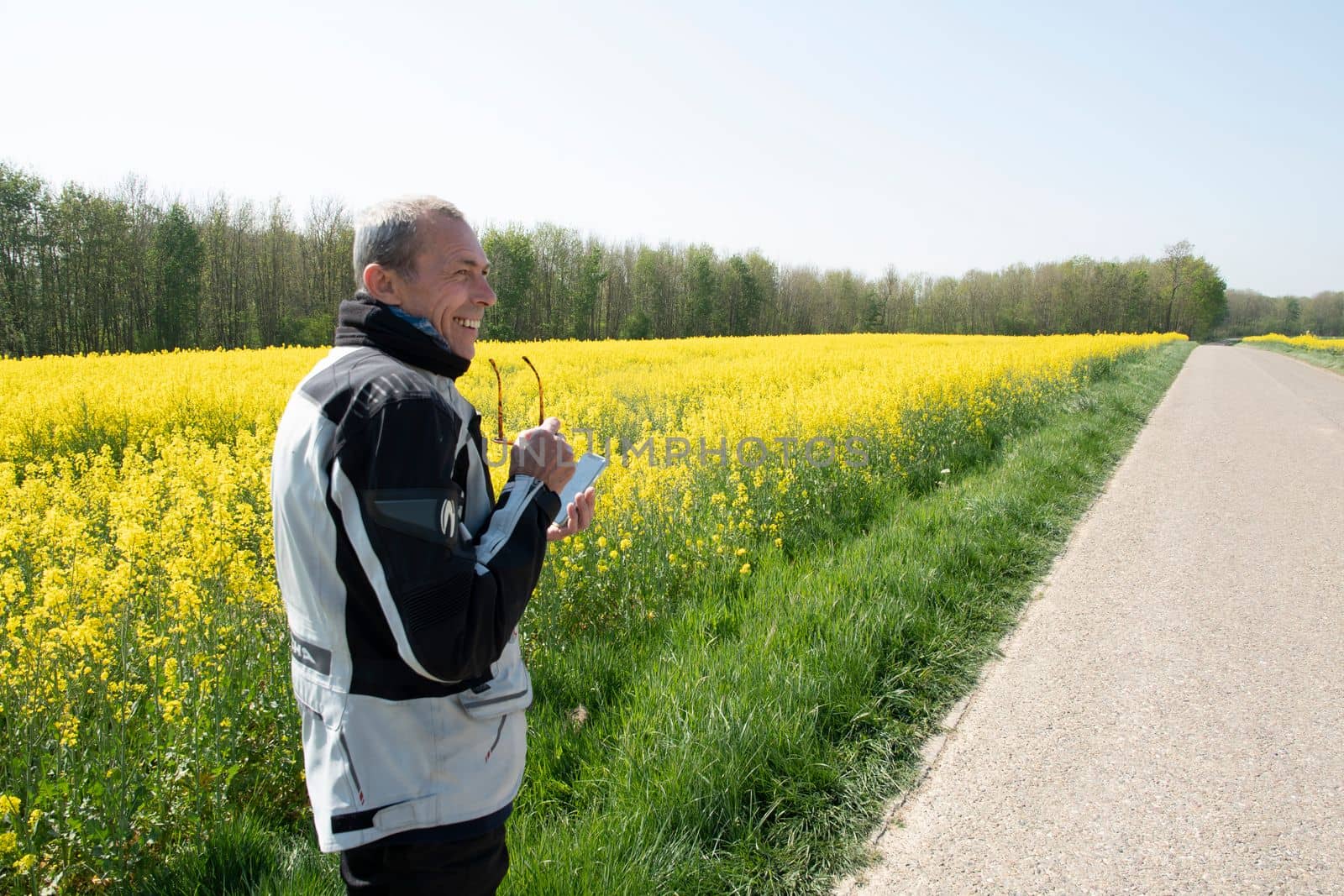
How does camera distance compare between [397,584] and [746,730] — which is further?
[746,730]

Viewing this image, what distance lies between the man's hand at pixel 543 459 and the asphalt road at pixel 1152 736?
1.85 meters

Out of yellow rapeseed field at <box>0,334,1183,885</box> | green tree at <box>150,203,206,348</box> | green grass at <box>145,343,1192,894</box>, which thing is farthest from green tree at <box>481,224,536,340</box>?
green grass at <box>145,343,1192,894</box>

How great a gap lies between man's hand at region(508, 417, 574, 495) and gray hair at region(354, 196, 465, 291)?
1.39 ft

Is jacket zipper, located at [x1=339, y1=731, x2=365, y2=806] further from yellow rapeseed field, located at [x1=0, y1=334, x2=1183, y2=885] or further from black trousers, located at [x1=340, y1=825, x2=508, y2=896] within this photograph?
yellow rapeseed field, located at [x1=0, y1=334, x2=1183, y2=885]

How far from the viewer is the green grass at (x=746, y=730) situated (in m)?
2.48

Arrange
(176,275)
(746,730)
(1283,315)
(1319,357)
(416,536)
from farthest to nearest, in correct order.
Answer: (1283,315), (1319,357), (176,275), (746,730), (416,536)

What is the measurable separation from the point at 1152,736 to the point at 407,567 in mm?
3580

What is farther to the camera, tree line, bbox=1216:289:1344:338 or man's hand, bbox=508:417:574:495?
tree line, bbox=1216:289:1344:338

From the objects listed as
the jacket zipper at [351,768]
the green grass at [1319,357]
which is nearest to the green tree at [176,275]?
the jacket zipper at [351,768]

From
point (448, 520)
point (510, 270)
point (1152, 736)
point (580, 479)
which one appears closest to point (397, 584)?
point (448, 520)

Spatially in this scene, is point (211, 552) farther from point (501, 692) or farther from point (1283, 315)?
point (1283, 315)

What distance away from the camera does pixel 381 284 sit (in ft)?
4.89

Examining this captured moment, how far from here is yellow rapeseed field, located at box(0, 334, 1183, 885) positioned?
106 inches

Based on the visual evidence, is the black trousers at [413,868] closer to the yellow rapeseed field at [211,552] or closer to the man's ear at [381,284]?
the man's ear at [381,284]
